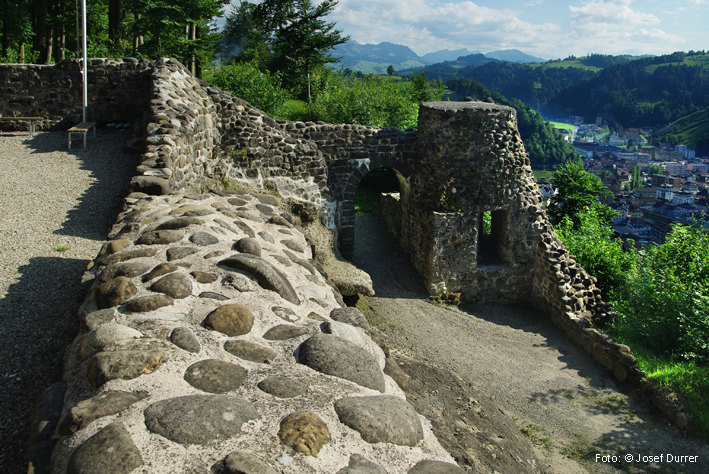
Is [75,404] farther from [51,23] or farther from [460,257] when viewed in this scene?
[51,23]

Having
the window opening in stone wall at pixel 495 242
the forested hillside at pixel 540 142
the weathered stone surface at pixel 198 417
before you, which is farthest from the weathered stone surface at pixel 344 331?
the forested hillside at pixel 540 142

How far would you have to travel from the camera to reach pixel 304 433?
254 cm

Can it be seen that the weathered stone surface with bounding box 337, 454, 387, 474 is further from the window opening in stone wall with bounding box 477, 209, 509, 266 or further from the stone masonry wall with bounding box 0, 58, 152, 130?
Answer: the window opening in stone wall with bounding box 477, 209, 509, 266

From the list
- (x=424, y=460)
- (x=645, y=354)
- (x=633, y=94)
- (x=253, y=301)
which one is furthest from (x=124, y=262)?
(x=633, y=94)

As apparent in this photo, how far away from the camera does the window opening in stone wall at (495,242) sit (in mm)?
13430

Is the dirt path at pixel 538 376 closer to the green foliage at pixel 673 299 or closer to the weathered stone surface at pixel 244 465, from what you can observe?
the green foliage at pixel 673 299

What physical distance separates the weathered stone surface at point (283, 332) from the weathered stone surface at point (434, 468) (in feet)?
4.48

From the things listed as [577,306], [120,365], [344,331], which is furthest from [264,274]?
[577,306]

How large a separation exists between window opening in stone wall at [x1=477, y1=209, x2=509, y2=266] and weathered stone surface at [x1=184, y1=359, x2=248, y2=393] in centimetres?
1121

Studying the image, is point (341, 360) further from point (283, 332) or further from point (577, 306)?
point (577, 306)

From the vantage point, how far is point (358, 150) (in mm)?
13445

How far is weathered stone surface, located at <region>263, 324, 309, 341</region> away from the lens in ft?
11.7

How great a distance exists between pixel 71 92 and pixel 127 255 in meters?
9.31

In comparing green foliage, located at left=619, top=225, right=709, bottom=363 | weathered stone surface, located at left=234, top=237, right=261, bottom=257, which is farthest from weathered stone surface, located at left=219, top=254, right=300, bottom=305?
green foliage, located at left=619, top=225, right=709, bottom=363
